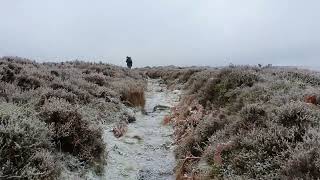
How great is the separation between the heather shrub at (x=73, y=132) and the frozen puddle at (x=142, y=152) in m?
0.58

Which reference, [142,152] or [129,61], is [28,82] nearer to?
[142,152]

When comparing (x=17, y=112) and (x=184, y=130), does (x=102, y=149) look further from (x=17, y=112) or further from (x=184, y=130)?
(x=184, y=130)

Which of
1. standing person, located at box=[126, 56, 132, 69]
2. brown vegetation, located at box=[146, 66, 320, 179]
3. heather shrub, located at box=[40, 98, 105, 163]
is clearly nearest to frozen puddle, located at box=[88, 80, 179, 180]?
brown vegetation, located at box=[146, 66, 320, 179]

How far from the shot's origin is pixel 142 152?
38.3 ft

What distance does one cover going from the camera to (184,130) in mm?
13055

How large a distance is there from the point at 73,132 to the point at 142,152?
3.00 meters

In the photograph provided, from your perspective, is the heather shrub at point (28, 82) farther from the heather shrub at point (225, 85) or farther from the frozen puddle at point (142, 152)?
the heather shrub at point (225, 85)

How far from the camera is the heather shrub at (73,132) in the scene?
907 centimetres

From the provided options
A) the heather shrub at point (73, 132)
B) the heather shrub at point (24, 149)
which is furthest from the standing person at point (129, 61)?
the heather shrub at point (24, 149)

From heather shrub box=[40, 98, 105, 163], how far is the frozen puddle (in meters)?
0.58

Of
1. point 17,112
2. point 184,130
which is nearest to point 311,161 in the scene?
point 17,112

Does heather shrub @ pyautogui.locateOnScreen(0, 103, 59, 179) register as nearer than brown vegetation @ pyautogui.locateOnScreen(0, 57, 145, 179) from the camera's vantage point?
Yes

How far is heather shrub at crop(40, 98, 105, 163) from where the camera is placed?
9.07 m

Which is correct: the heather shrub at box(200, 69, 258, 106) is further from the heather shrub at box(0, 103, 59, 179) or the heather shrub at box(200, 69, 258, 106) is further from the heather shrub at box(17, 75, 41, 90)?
the heather shrub at box(0, 103, 59, 179)
